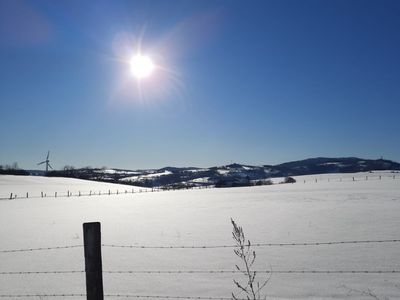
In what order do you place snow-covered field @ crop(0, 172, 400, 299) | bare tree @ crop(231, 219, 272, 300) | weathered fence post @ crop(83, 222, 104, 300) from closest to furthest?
weathered fence post @ crop(83, 222, 104, 300)
bare tree @ crop(231, 219, 272, 300)
snow-covered field @ crop(0, 172, 400, 299)

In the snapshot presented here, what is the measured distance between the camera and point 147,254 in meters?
14.0

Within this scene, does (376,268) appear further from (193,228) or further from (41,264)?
(193,228)

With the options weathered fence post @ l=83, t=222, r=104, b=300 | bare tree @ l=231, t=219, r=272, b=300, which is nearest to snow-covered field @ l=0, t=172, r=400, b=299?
bare tree @ l=231, t=219, r=272, b=300

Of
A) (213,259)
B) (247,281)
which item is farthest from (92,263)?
(213,259)

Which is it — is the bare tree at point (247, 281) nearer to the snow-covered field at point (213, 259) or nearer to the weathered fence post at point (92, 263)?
the snow-covered field at point (213, 259)

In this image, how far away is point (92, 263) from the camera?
5.29m

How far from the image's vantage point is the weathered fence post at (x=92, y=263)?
5277 millimetres

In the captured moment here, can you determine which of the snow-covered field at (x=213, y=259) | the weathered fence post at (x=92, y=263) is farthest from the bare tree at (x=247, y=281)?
the weathered fence post at (x=92, y=263)

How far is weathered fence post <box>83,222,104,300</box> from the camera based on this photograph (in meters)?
5.28

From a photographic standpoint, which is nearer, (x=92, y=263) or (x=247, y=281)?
(x=92, y=263)

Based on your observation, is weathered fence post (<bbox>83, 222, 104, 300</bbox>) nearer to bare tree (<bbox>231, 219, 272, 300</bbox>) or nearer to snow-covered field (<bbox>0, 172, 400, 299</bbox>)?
bare tree (<bbox>231, 219, 272, 300</bbox>)

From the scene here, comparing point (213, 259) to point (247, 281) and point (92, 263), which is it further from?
point (92, 263)

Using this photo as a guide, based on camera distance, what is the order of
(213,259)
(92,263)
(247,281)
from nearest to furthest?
(92,263)
(247,281)
(213,259)

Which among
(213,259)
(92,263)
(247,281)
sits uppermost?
(92,263)
